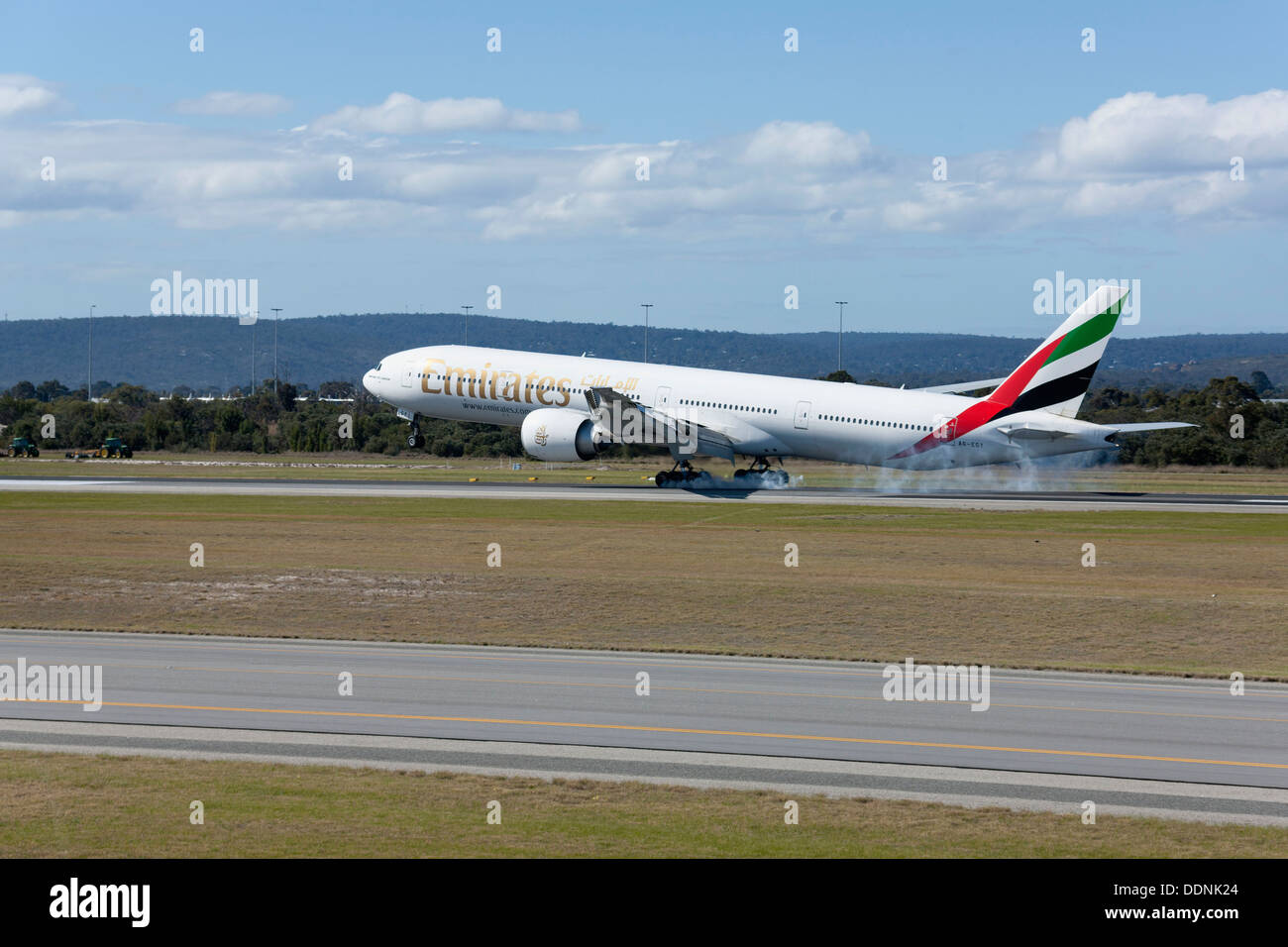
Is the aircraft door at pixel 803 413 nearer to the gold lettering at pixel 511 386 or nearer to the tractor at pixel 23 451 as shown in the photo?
the gold lettering at pixel 511 386

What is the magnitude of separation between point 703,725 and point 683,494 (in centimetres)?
3852

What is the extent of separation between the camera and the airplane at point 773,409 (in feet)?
180

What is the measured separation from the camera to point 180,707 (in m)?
20.5

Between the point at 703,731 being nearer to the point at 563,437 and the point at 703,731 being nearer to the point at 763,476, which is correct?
the point at 563,437

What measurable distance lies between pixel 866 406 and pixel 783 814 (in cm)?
4362

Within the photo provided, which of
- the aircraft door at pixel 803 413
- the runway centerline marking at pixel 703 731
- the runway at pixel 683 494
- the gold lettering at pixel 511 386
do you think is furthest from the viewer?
the gold lettering at pixel 511 386

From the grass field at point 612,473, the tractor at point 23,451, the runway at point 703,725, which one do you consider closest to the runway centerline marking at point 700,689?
the runway at point 703,725

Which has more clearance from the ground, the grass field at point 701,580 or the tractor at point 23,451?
the tractor at point 23,451

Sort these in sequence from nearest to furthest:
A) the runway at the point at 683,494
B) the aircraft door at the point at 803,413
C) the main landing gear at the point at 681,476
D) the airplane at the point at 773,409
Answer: the runway at the point at 683,494 → the airplane at the point at 773,409 → the aircraft door at the point at 803,413 → the main landing gear at the point at 681,476

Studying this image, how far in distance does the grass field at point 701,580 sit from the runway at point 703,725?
3.12 meters

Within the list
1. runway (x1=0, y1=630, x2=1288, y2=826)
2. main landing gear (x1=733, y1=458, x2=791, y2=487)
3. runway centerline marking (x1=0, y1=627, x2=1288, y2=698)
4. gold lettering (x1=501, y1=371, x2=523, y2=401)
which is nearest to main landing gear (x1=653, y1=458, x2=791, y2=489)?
main landing gear (x1=733, y1=458, x2=791, y2=487)

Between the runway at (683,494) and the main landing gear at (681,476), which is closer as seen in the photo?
the runway at (683,494)

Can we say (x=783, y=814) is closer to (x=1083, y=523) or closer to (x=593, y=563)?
(x=593, y=563)
